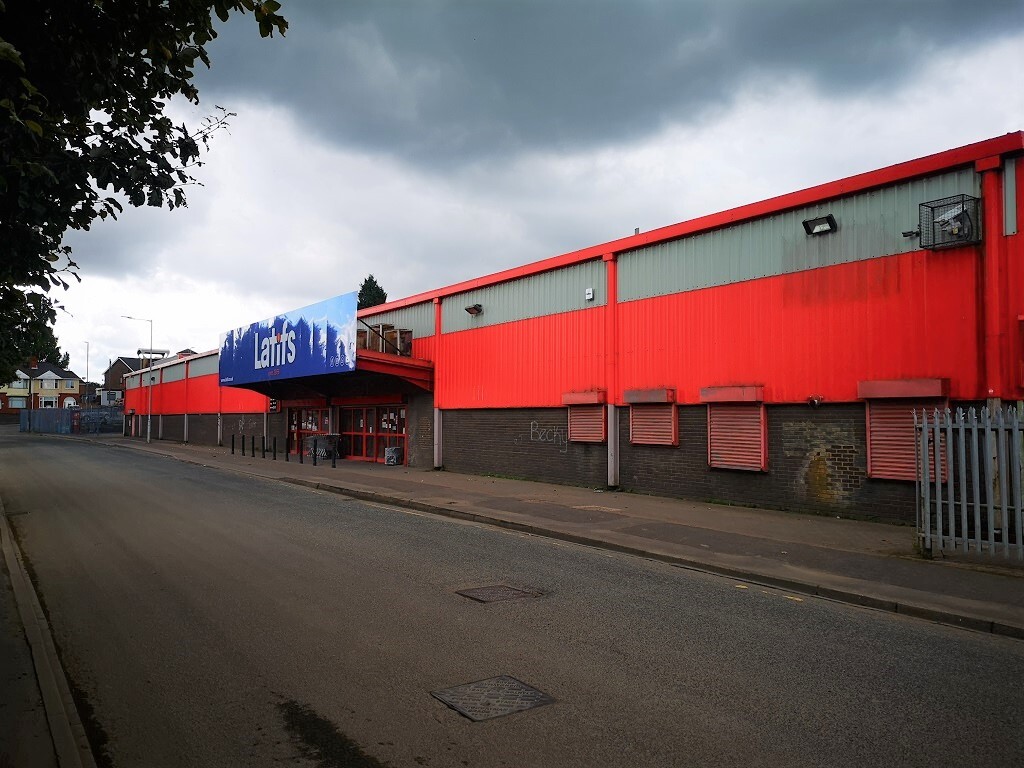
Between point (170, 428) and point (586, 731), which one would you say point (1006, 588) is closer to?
point (586, 731)

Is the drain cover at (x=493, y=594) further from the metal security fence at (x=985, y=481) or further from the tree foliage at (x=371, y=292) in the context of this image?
the tree foliage at (x=371, y=292)

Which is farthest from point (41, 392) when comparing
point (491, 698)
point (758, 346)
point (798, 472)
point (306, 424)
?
point (491, 698)

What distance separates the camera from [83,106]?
16.8 feet

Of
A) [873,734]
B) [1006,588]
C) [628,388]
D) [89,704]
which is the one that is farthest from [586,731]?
[628,388]

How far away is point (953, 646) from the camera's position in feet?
18.5

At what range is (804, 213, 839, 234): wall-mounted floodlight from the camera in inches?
483

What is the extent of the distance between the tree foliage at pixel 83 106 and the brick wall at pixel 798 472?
1083 centimetres

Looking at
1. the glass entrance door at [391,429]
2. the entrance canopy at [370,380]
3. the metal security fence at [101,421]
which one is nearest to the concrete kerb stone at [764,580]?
the entrance canopy at [370,380]

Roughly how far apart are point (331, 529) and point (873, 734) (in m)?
8.57

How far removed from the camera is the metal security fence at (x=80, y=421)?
60.9 metres

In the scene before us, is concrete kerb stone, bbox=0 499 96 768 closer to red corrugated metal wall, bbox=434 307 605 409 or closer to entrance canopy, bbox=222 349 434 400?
red corrugated metal wall, bbox=434 307 605 409

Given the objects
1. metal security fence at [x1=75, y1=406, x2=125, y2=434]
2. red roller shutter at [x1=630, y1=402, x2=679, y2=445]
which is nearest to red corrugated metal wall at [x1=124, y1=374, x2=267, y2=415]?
metal security fence at [x1=75, y1=406, x2=125, y2=434]

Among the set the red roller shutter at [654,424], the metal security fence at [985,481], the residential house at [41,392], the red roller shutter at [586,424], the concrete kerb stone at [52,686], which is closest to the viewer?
the concrete kerb stone at [52,686]

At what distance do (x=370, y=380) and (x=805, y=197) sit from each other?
15721 millimetres
